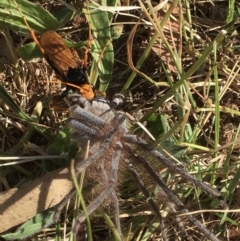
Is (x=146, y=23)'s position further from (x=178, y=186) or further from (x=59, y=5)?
(x=178, y=186)

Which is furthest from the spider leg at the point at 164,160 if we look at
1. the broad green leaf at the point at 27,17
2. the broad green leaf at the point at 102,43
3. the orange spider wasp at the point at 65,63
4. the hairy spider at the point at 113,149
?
the broad green leaf at the point at 27,17

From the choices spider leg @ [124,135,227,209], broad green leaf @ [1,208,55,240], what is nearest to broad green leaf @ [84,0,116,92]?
spider leg @ [124,135,227,209]

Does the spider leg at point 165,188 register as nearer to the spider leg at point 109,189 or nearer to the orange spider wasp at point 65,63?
the spider leg at point 109,189

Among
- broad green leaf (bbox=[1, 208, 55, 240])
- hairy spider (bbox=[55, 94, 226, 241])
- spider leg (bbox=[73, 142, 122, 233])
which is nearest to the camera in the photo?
spider leg (bbox=[73, 142, 122, 233])

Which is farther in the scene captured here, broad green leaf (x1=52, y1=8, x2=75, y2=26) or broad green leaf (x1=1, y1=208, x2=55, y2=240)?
broad green leaf (x1=52, y1=8, x2=75, y2=26)

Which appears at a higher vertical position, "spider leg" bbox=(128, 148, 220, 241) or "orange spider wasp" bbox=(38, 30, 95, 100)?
"orange spider wasp" bbox=(38, 30, 95, 100)

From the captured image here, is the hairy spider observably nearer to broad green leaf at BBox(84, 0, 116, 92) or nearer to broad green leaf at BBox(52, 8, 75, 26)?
broad green leaf at BBox(84, 0, 116, 92)
